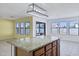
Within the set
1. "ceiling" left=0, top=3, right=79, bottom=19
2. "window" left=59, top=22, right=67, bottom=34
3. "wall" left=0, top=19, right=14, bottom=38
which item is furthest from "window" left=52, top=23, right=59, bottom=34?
"wall" left=0, top=19, right=14, bottom=38

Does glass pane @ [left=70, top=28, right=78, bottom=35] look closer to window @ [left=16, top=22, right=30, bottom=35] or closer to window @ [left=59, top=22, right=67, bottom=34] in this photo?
window @ [left=59, top=22, right=67, bottom=34]

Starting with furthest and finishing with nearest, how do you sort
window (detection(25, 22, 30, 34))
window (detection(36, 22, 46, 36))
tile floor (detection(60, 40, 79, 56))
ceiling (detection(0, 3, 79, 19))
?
window (detection(36, 22, 46, 36)) < window (detection(25, 22, 30, 34)) < tile floor (detection(60, 40, 79, 56)) < ceiling (detection(0, 3, 79, 19))

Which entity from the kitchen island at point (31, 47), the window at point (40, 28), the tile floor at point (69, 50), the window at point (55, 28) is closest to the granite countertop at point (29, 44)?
the kitchen island at point (31, 47)

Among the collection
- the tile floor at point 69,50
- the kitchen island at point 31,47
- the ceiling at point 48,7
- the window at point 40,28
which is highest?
the ceiling at point 48,7

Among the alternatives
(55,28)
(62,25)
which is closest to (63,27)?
(62,25)

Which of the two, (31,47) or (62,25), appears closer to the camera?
(31,47)

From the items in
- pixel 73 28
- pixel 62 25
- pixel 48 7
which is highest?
pixel 48 7

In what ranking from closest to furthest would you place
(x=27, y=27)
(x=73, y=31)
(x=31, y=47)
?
(x=31, y=47)
(x=27, y=27)
(x=73, y=31)

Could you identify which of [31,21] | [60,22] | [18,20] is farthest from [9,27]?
[60,22]

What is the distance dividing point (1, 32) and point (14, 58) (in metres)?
7.61

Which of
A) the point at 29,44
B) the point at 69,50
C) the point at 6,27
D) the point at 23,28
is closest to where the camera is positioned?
the point at 29,44

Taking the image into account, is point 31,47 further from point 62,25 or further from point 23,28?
point 62,25

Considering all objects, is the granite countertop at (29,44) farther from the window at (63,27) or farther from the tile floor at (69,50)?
the window at (63,27)

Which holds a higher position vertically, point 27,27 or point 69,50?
point 27,27
